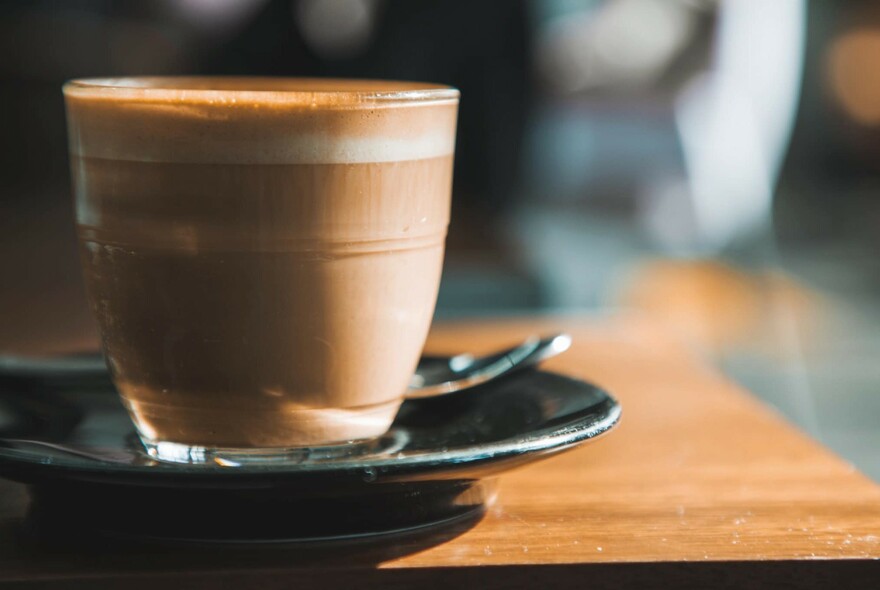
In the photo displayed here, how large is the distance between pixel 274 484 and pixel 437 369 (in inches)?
8.7

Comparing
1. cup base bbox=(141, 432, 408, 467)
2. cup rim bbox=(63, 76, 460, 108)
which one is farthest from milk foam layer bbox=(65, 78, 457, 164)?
cup base bbox=(141, 432, 408, 467)

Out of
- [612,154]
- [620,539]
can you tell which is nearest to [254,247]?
[620,539]

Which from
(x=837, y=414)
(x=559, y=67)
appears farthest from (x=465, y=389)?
(x=559, y=67)

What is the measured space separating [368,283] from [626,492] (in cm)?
13

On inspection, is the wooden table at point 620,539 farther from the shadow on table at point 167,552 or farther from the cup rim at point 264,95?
the cup rim at point 264,95

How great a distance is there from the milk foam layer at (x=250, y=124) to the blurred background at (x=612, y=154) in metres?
0.39

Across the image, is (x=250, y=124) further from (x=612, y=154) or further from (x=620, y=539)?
(x=612, y=154)

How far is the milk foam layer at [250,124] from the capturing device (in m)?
0.33

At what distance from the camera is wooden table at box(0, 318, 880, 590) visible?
31 centimetres

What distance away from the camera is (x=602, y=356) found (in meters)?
0.67

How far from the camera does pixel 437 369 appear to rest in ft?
1.68

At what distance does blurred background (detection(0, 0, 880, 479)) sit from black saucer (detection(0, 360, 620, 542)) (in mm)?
374

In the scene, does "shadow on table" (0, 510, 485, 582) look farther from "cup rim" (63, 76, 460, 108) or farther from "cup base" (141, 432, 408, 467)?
"cup rim" (63, 76, 460, 108)

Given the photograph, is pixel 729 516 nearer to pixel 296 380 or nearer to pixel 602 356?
pixel 296 380
